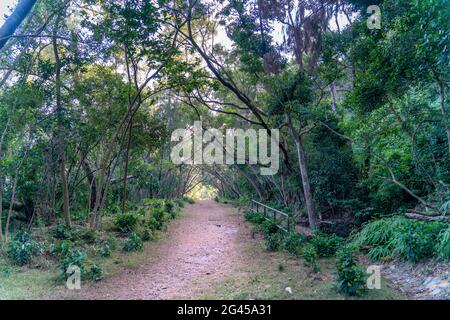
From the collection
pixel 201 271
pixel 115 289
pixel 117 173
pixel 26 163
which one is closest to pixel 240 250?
pixel 201 271

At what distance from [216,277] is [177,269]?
1.06 m

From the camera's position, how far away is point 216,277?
520cm

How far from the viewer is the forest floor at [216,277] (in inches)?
165

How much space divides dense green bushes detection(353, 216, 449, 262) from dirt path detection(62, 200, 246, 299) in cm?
290

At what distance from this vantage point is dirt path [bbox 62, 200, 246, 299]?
450cm

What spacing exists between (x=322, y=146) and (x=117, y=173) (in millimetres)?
11020

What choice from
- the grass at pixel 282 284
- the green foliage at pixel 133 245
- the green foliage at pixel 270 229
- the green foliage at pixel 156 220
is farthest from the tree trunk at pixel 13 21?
the green foliage at pixel 270 229

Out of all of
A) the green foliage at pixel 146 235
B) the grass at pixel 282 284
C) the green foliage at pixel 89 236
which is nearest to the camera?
the grass at pixel 282 284

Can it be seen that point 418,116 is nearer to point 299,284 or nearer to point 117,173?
point 299,284

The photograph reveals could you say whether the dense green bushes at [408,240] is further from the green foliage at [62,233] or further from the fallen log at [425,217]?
A: the green foliage at [62,233]

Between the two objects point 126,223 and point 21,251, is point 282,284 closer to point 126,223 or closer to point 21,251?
point 21,251

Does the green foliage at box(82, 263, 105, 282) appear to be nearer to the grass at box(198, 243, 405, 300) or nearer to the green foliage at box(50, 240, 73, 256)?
the green foliage at box(50, 240, 73, 256)
